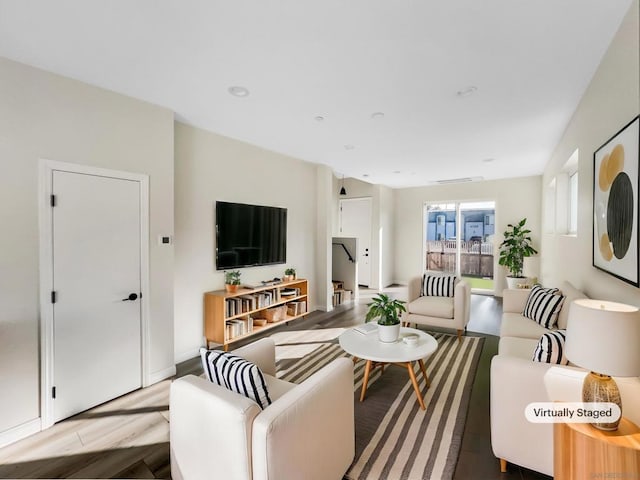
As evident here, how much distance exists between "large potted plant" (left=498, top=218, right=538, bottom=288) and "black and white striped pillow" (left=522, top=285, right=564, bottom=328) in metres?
2.85

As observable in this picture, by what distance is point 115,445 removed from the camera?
2.13 m

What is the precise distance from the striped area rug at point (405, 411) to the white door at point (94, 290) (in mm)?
1502

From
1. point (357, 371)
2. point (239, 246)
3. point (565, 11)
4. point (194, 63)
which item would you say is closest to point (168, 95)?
point (194, 63)

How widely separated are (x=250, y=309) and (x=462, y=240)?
18.5 ft

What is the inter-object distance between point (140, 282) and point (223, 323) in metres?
1.08

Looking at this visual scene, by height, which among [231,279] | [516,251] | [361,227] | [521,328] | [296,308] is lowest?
[296,308]

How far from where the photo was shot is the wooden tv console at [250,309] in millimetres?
3674

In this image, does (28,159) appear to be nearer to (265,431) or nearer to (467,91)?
(265,431)

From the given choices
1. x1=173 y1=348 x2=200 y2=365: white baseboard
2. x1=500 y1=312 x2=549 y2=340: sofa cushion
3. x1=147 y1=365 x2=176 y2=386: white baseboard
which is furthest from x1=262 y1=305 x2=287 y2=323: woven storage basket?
x1=500 y1=312 x2=549 y2=340: sofa cushion

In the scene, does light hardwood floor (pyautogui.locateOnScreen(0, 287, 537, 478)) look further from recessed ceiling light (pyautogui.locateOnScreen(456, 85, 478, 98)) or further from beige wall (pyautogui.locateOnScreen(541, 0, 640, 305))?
recessed ceiling light (pyautogui.locateOnScreen(456, 85, 478, 98))

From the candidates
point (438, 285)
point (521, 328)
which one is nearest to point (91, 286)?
point (521, 328)

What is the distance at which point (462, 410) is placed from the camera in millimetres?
2480

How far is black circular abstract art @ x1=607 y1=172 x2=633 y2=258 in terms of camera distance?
5.78ft

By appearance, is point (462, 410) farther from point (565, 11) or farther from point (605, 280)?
point (565, 11)
